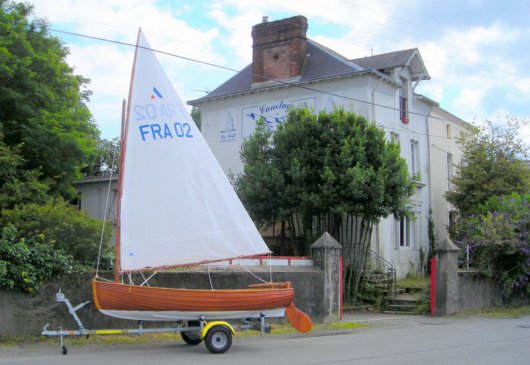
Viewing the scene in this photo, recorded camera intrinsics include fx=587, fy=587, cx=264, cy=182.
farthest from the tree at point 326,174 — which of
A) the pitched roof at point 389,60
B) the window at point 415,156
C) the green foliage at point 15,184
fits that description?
the window at point 415,156

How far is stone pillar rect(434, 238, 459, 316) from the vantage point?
61.5 ft

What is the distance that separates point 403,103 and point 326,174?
33.9ft

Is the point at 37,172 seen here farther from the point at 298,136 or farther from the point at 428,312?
the point at 428,312

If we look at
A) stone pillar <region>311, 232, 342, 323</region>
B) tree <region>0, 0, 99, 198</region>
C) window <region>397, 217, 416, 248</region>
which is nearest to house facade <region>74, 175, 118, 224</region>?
tree <region>0, 0, 99, 198</region>

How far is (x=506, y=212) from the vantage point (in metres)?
21.5

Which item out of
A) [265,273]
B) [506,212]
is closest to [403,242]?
[506,212]

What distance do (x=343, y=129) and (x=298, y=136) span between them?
1635mm

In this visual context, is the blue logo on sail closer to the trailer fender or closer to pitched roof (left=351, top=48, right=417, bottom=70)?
the trailer fender

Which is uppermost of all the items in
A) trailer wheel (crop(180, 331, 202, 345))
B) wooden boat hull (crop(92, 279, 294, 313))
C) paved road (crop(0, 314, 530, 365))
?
wooden boat hull (crop(92, 279, 294, 313))

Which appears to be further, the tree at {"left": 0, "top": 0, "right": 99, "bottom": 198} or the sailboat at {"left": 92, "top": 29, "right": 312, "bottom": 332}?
the tree at {"left": 0, "top": 0, "right": 99, "bottom": 198}

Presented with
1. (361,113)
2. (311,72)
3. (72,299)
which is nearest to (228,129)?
(311,72)

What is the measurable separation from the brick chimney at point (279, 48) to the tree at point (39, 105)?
864 cm

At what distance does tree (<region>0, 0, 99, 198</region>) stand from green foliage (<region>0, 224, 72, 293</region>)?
7.86 metres

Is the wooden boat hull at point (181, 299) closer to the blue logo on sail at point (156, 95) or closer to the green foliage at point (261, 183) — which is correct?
the blue logo on sail at point (156, 95)
